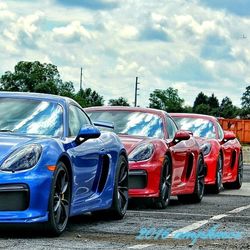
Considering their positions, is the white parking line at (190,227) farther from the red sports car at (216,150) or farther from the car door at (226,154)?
the car door at (226,154)

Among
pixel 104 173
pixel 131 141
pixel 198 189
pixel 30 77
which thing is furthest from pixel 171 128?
pixel 30 77

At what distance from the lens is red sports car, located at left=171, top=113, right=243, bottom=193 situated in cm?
1791

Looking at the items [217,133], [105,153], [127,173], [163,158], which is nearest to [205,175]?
[217,133]

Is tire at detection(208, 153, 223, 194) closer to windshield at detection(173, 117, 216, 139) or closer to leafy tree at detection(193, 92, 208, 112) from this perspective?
windshield at detection(173, 117, 216, 139)

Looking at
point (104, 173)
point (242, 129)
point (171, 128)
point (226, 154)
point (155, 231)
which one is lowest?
point (155, 231)

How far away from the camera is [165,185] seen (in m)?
13.7

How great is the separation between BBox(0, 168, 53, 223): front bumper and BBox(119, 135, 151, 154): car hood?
4062mm

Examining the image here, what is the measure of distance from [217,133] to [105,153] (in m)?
8.05

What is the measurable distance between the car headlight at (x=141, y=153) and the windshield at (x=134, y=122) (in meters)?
0.86

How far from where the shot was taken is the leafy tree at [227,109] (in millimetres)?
170550

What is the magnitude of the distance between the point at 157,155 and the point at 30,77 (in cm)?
13430

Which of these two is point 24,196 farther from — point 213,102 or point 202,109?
point 213,102

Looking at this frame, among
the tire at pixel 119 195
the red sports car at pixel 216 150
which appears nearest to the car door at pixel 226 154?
the red sports car at pixel 216 150

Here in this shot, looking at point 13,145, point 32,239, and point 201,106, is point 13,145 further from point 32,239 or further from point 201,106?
point 201,106
